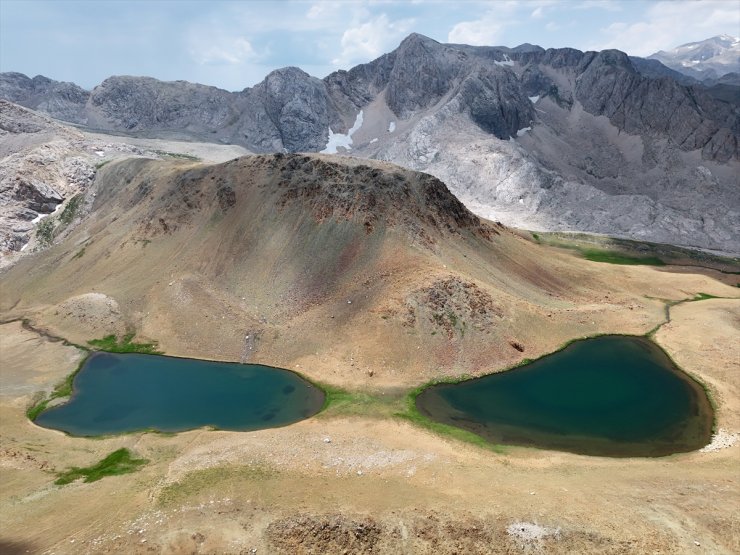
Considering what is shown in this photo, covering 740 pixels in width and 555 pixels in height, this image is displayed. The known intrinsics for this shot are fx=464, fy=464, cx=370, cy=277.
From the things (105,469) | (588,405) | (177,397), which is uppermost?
(588,405)

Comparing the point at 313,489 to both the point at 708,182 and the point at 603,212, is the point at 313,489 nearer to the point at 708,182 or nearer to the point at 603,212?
the point at 603,212

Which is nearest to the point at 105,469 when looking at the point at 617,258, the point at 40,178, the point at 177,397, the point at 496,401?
the point at 177,397

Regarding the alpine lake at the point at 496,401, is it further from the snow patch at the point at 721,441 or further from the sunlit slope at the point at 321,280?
the sunlit slope at the point at 321,280

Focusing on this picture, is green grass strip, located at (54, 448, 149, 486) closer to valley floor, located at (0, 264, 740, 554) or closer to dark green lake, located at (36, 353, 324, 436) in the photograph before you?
valley floor, located at (0, 264, 740, 554)

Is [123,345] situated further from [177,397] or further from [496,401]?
[496,401]

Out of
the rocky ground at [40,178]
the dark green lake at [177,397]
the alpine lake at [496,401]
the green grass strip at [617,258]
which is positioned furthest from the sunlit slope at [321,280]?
the green grass strip at [617,258]

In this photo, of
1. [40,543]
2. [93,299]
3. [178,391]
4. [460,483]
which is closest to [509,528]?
[460,483]

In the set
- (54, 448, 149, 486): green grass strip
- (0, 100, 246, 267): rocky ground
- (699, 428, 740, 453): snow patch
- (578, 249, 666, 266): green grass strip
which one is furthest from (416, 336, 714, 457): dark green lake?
(0, 100, 246, 267): rocky ground
